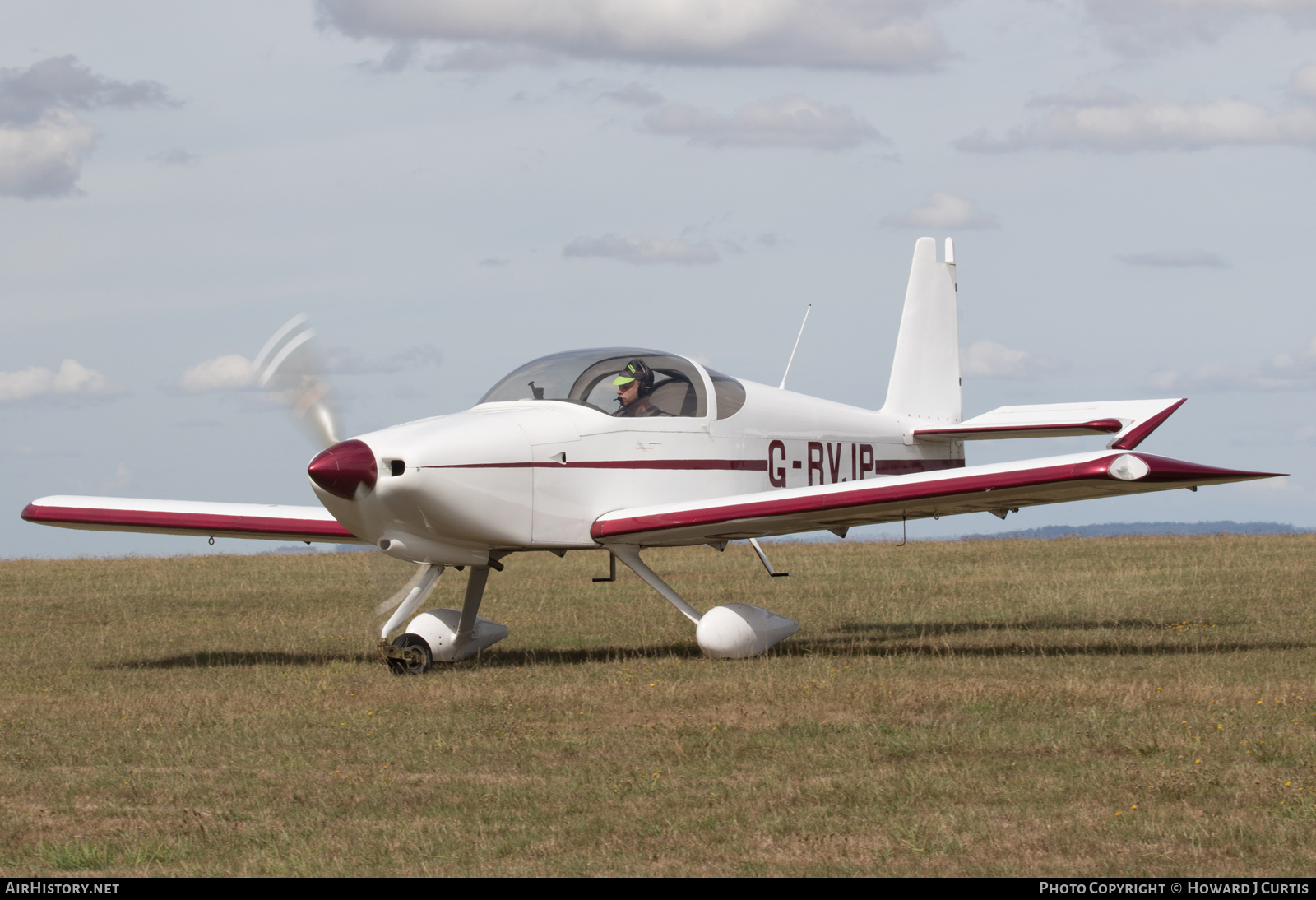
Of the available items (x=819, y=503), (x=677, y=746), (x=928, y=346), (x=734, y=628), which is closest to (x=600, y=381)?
(x=819, y=503)

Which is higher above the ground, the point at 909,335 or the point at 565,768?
the point at 909,335

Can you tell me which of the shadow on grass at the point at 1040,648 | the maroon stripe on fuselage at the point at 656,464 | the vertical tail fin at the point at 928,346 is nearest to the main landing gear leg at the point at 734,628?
the shadow on grass at the point at 1040,648

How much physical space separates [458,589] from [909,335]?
769 cm

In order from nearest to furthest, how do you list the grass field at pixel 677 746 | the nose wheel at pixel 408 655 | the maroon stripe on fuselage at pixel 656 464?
the grass field at pixel 677 746
the maroon stripe on fuselage at pixel 656 464
the nose wheel at pixel 408 655

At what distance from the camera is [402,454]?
34.1 ft

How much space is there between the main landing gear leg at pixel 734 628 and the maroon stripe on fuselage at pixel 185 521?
119 inches

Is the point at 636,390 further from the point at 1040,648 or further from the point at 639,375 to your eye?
the point at 1040,648

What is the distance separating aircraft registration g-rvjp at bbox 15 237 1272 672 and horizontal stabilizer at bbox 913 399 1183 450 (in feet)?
0.33

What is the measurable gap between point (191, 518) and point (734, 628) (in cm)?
544

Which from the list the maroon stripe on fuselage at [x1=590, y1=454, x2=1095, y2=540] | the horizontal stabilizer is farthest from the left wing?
the horizontal stabilizer

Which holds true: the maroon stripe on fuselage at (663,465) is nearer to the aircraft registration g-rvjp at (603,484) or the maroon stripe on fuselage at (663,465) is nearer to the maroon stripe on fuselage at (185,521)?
the aircraft registration g-rvjp at (603,484)

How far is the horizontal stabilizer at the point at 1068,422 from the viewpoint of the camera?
1380 centimetres

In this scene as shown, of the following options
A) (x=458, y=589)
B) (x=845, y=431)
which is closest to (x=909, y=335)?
(x=845, y=431)

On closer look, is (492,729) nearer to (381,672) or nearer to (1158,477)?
(381,672)
